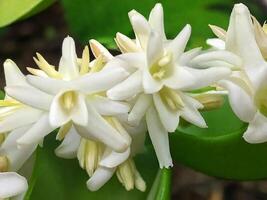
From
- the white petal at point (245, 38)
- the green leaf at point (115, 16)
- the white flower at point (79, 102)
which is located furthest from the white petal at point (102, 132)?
the green leaf at point (115, 16)

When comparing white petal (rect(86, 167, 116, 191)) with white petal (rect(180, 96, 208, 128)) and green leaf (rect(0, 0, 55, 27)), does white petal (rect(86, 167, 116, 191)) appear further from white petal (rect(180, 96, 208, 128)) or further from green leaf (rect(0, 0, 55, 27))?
green leaf (rect(0, 0, 55, 27))

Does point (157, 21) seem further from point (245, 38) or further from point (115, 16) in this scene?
point (115, 16)

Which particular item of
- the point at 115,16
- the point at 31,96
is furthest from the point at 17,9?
the point at 31,96

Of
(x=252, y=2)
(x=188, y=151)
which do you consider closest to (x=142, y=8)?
(x=188, y=151)

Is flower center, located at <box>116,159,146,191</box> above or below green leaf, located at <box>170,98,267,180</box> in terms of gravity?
above

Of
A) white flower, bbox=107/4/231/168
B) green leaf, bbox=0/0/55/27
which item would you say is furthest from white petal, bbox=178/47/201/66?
green leaf, bbox=0/0/55/27

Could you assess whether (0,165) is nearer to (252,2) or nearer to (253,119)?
(253,119)

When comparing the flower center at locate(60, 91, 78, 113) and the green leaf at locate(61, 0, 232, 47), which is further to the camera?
the green leaf at locate(61, 0, 232, 47)
